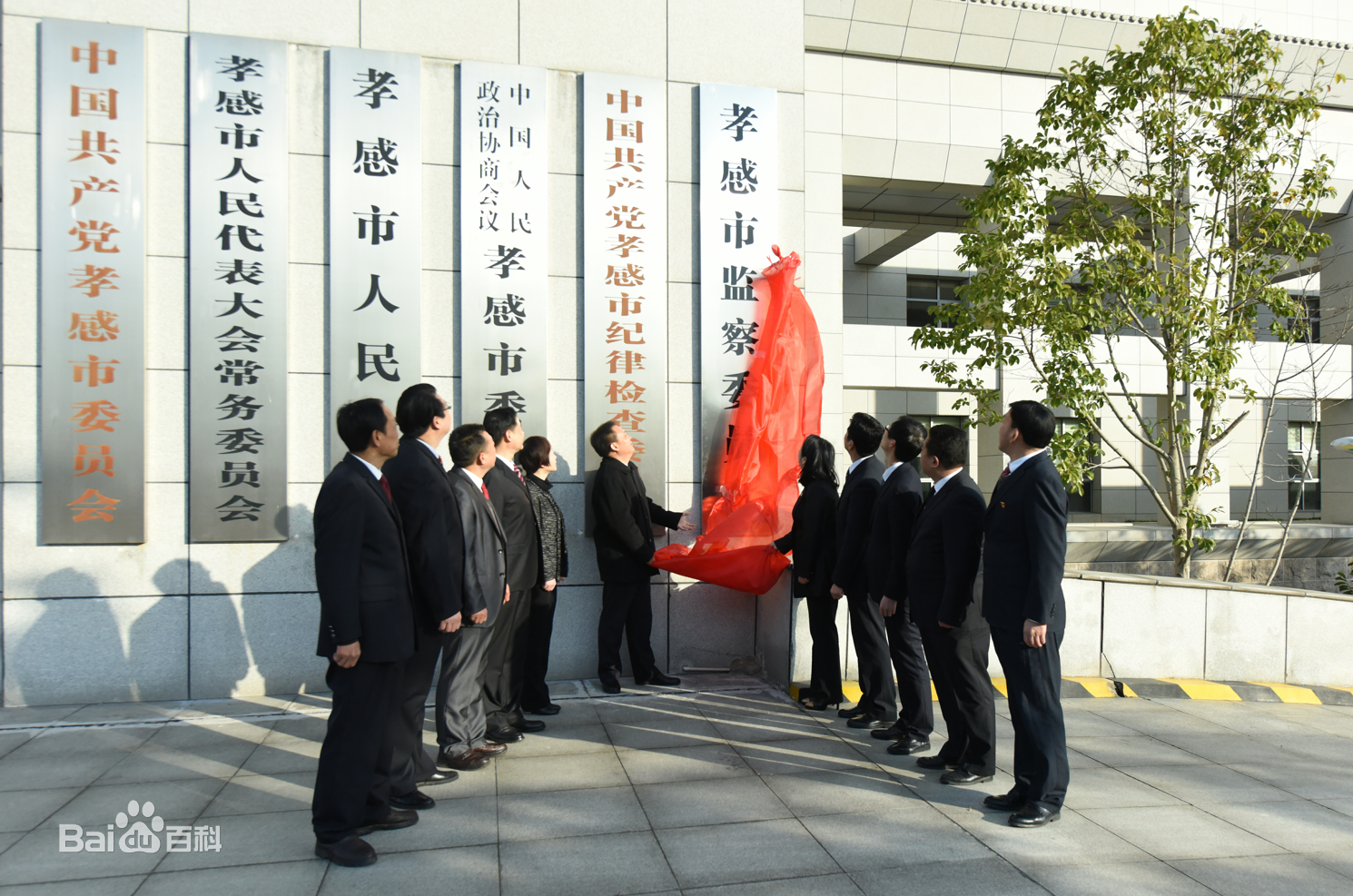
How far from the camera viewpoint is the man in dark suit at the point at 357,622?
2893mm

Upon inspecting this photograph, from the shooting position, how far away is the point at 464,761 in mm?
3828

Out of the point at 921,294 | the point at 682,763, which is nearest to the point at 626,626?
the point at 682,763

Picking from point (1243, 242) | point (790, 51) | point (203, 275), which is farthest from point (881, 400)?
point (203, 275)

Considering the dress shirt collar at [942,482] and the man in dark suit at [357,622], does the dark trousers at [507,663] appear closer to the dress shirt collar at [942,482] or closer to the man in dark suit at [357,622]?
the man in dark suit at [357,622]

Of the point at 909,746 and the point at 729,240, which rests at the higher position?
the point at 729,240

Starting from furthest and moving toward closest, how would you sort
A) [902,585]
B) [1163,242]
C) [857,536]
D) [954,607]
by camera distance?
1. [1163,242]
2. [857,536]
3. [902,585]
4. [954,607]

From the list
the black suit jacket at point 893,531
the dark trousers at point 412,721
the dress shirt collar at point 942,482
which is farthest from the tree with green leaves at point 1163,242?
the dark trousers at point 412,721

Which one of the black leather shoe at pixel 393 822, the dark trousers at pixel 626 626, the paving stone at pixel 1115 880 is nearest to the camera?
the paving stone at pixel 1115 880

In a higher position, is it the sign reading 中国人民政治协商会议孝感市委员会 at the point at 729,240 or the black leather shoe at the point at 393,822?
the sign reading 中国人民政治协商会议孝感市委员会 at the point at 729,240

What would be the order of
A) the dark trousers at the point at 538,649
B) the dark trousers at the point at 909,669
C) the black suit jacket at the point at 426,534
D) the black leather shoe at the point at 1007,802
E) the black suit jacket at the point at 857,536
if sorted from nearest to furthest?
the black suit jacket at the point at 426,534 < the black leather shoe at the point at 1007,802 < the dark trousers at the point at 909,669 < the black suit jacket at the point at 857,536 < the dark trousers at the point at 538,649

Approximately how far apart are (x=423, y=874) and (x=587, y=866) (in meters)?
0.58

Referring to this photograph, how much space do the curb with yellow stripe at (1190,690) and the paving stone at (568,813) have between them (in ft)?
7.25

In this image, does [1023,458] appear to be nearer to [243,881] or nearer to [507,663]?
[507,663]

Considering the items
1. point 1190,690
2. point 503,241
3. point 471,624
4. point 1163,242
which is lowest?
point 1190,690
